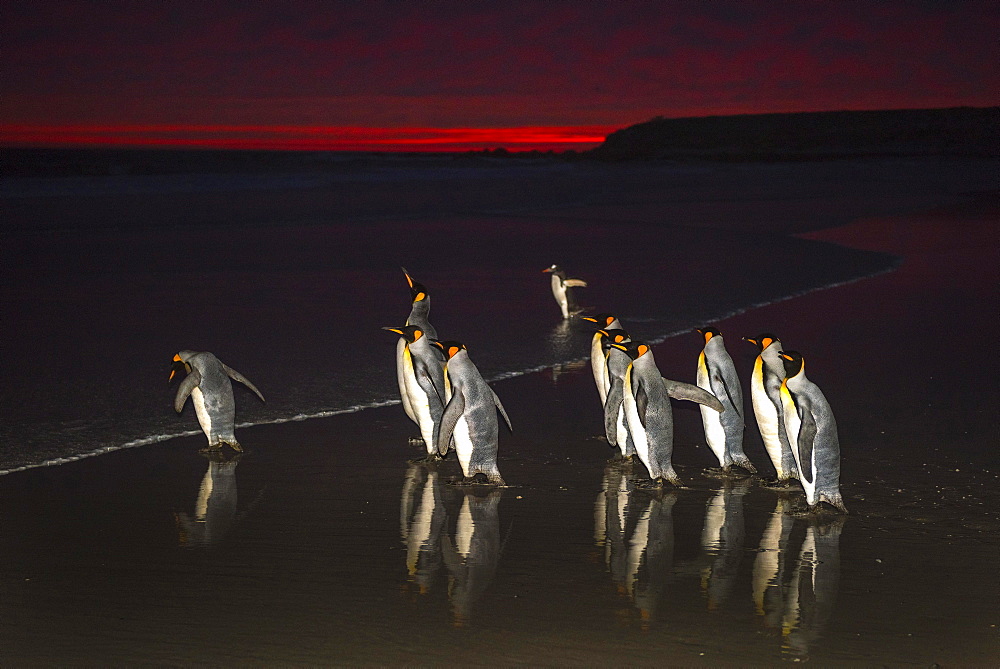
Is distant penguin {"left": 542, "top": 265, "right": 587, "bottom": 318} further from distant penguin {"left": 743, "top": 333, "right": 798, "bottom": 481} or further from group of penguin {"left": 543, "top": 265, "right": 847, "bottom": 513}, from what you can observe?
distant penguin {"left": 743, "top": 333, "right": 798, "bottom": 481}

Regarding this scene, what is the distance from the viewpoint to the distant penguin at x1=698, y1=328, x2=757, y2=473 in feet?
17.2

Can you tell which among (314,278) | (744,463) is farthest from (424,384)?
(314,278)

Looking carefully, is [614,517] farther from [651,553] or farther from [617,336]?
[617,336]

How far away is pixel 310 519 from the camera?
177 inches

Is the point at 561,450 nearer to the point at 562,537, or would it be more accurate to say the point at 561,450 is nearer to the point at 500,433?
the point at 500,433

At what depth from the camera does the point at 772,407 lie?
16.8 feet

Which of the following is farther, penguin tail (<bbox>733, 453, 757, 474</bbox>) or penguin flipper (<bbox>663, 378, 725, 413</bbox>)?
penguin tail (<bbox>733, 453, 757, 474</bbox>)

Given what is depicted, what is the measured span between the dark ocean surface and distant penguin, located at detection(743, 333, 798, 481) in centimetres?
237

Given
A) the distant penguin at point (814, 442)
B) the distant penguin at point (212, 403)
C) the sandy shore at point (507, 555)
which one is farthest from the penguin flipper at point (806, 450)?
the distant penguin at point (212, 403)

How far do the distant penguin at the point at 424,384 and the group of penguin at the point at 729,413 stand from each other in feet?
2.69

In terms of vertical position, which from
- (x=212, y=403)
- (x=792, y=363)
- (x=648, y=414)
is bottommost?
(x=648, y=414)

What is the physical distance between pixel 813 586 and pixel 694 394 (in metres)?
1.48

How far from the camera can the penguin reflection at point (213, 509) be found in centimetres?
428

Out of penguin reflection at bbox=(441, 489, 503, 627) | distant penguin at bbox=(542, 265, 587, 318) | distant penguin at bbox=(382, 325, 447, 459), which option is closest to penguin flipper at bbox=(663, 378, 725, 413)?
penguin reflection at bbox=(441, 489, 503, 627)
